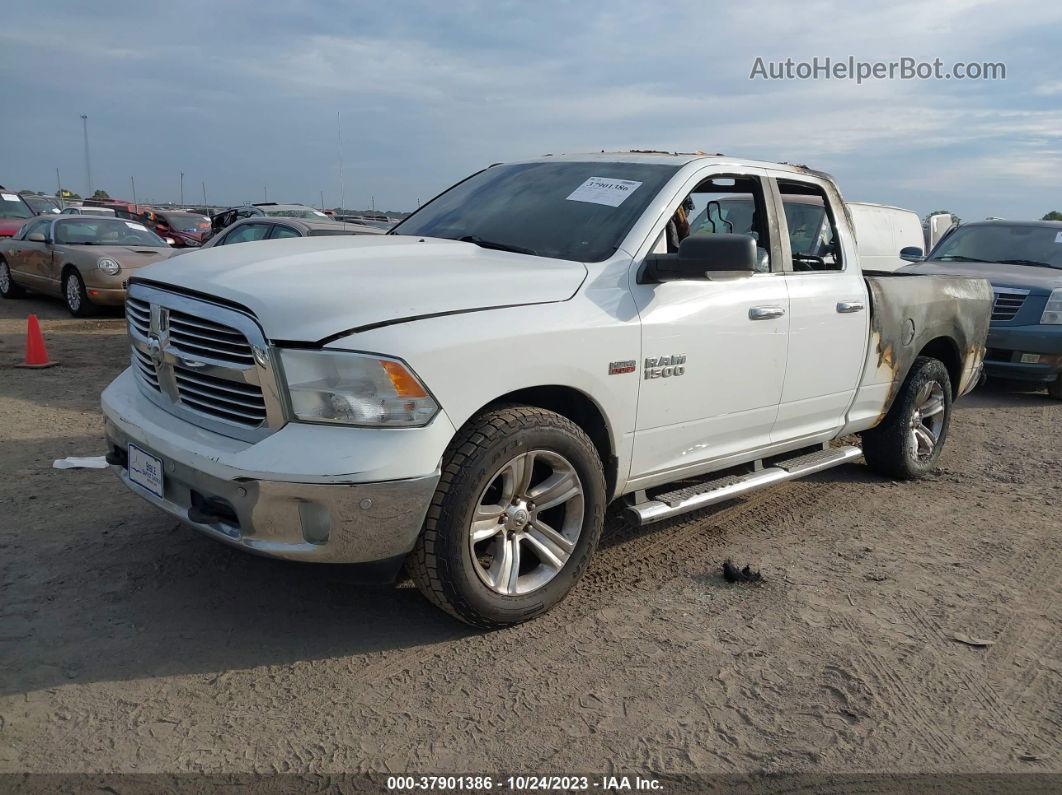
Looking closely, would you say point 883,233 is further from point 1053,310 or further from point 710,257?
point 710,257

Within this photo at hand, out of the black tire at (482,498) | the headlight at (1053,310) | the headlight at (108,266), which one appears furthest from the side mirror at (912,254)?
the headlight at (108,266)

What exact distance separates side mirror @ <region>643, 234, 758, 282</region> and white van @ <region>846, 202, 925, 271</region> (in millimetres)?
10348

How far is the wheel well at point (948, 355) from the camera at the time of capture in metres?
5.93

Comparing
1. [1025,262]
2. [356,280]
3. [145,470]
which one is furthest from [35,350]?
[1025,262]

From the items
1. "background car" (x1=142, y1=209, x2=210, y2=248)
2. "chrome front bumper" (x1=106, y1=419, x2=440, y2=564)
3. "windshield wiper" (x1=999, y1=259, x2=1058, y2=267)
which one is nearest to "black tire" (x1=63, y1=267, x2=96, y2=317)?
"background car" (x1=142, y1=209, x2=210, y2=248)

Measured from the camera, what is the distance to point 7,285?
14.4 m

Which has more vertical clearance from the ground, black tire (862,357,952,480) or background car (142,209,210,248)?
background car (142,209,210,248)

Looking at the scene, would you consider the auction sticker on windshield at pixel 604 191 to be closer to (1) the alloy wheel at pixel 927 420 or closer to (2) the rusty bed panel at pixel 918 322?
(2) the rusty bed panel at pixel 918 322

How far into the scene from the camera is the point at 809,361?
4594 mm

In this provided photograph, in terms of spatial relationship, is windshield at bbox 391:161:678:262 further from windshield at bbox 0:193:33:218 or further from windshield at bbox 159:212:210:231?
windshield at bbox 0:193:33:218

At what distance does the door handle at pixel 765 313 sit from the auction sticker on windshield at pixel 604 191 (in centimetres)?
81

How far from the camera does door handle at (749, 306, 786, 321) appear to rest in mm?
4184

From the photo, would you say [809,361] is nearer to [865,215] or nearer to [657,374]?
[657,374]

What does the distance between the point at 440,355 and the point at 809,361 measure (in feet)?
7.78
